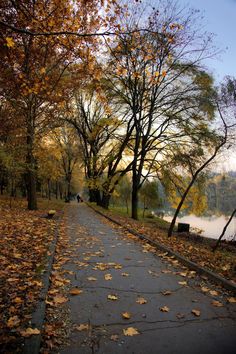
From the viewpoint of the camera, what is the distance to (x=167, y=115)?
19281mm

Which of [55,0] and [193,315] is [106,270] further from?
[55,0]

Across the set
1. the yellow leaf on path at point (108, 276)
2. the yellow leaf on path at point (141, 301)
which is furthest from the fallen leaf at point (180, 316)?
the yellow leaf on path at point (108, 276)

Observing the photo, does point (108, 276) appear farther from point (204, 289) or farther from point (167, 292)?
point (204, 289)

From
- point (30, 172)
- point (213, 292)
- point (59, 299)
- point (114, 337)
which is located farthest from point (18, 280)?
point (30, 172)

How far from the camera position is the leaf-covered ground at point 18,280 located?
10.7 ft

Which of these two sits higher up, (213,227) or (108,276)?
(108,276)

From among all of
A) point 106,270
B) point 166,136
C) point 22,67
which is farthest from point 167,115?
point 106,270

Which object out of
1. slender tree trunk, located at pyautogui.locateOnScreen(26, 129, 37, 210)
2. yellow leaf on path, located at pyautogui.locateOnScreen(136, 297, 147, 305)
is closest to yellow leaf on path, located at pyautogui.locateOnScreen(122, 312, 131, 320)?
yellow leaf on path, located at pyautogui.locateOnScreen(136, 297, 147, 305)

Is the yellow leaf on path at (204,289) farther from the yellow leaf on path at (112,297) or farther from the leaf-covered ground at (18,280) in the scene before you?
the leaf-covered ground at (18,280)

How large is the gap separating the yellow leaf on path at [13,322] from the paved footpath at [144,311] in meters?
0.74

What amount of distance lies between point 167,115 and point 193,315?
16.8m

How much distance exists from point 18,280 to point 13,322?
1580 millimetres

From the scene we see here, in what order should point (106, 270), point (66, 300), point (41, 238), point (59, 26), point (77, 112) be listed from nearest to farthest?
1. point (66, 300)
2. point (106, 270)
3. point (41, 238)
4. point (59, 26)
5. point (77, 112)

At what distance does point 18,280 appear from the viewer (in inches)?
195
